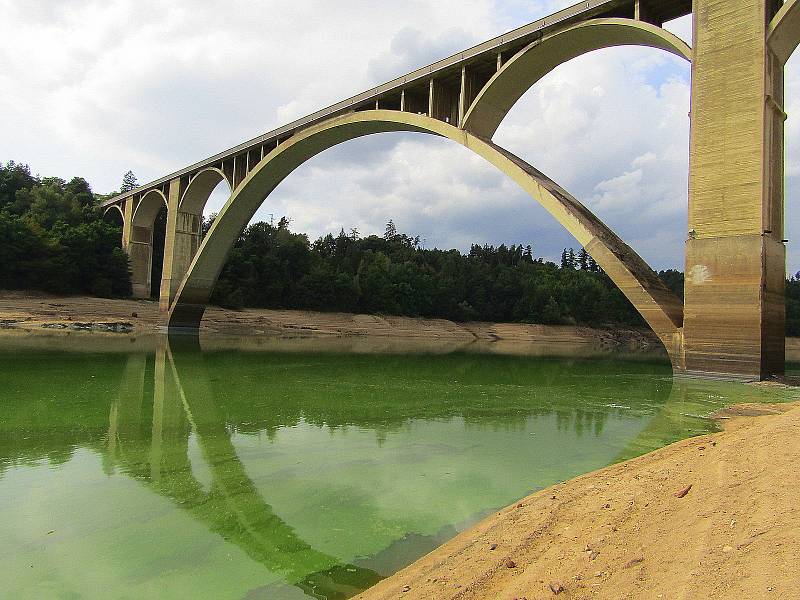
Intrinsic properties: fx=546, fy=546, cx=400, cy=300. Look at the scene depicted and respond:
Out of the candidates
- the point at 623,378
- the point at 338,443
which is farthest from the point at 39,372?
the point at 623,378

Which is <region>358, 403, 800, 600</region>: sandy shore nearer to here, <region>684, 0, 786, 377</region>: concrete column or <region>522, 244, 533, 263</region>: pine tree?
<region>684, 0, 786, 377</region>: concrete column

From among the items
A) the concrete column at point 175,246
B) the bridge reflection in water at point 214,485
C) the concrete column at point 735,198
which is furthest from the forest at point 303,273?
the concrete column at point 735,198

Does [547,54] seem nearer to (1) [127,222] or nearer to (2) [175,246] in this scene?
(2) [175,246]

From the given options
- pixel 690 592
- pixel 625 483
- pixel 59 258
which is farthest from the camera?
pixel 59 258

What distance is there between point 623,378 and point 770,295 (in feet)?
15.8

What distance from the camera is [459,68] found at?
17.3 m

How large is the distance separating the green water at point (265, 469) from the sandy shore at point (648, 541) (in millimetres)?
473

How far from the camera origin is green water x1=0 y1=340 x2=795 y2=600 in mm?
3016

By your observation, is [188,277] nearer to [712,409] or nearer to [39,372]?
[39,372]

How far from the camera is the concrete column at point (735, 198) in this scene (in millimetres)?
11172

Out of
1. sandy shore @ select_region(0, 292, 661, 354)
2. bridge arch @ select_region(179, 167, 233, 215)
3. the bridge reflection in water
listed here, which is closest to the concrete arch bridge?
the bridge reflection in water

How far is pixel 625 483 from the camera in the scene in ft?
11.8

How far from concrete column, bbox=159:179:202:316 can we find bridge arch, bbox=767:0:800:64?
26.2 meters

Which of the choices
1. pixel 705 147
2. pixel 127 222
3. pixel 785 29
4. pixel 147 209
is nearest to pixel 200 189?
pixel 147 209
